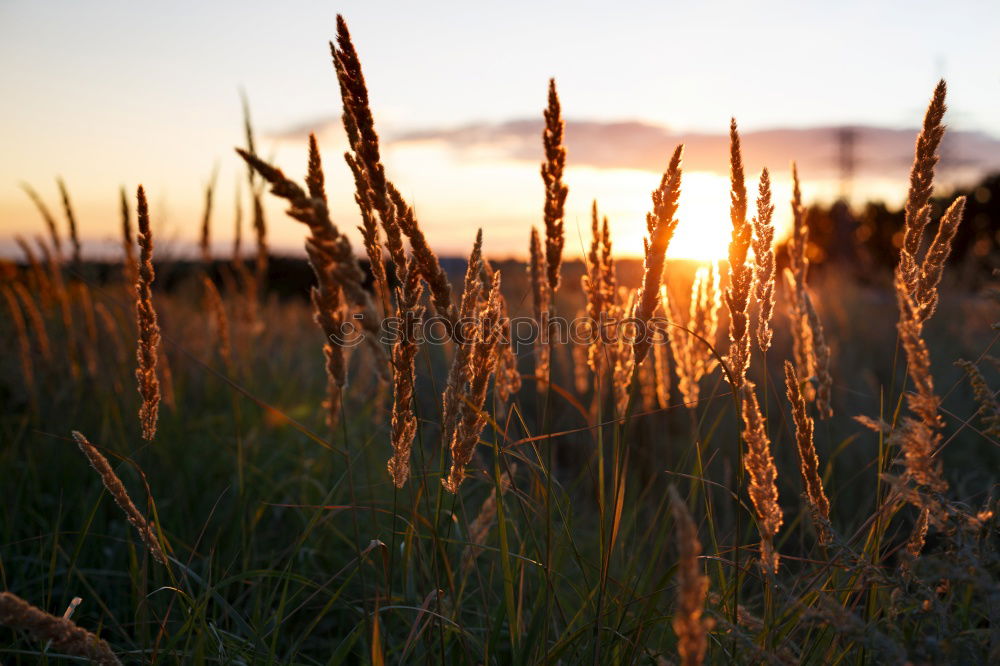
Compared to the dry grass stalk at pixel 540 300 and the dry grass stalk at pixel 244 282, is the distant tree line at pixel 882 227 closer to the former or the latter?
the dry grass stalk at pixel 244 282

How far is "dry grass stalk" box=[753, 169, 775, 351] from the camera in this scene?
6.19 feet

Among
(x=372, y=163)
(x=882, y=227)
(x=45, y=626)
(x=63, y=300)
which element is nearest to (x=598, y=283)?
(x=372, y=163)

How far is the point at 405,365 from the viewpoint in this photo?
148 centimetres

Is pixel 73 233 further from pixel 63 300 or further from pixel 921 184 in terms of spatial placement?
pixel 921 184

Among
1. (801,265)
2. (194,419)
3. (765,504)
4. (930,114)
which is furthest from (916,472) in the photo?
(194,419)

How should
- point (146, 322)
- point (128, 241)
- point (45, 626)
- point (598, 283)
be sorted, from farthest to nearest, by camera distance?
point (128, 241) → point (598, 283) → point (146, 322) → point (45, 626)

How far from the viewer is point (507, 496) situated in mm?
3156

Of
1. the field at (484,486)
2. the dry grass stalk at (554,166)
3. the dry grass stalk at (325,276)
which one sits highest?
the dry grass stalk at (554,166)

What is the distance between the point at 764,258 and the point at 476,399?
91 centimetres

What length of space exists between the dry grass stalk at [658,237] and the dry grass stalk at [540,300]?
57cm

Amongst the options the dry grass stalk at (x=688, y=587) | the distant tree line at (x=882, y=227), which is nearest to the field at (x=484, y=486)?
the dry grass stalk at (x=688, y=587)

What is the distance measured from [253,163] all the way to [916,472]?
1.34 metres

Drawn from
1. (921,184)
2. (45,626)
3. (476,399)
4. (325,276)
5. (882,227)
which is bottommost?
(45,626)

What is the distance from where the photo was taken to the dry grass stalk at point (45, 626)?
3.59 ft
